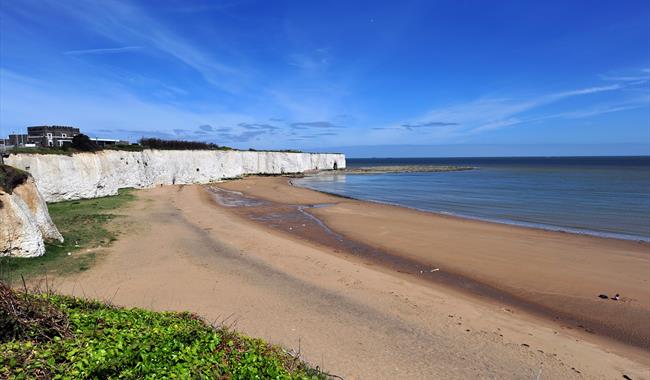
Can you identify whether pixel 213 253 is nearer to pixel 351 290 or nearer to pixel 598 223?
pixel 351 290

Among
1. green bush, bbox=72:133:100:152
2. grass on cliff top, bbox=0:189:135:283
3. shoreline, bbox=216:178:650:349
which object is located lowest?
shoreline, bbox=216:178:650:349

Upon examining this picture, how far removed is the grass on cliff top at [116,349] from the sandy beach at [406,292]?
5.85 feet

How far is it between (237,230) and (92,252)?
621 centimetres

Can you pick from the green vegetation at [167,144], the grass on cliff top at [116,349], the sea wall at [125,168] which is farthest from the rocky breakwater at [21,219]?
the green vegetation at [167,144]

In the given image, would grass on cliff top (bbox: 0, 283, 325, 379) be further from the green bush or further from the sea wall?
the green bush

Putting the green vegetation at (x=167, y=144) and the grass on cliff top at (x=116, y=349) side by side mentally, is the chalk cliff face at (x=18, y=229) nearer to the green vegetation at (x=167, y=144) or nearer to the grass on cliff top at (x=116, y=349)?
the grass on cliff top at (x=116, y=349)

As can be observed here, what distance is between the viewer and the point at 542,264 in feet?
41.0

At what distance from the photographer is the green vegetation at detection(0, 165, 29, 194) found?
1017cm

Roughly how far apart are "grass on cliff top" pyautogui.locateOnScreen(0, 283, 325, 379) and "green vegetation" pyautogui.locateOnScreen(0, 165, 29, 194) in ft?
25.0

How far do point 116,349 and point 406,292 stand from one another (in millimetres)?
7053

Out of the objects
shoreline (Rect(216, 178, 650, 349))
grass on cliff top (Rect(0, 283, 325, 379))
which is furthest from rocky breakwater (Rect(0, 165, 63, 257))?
shoreline (Rect(216, 178, 650, 349))

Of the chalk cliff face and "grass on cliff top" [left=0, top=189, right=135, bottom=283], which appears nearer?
"grass on cliff top" [left=0, top=189, right=135, bottom=283]

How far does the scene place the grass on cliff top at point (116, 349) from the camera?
3455 millimetres

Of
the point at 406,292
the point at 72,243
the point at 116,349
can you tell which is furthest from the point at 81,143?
the point at 116,349
